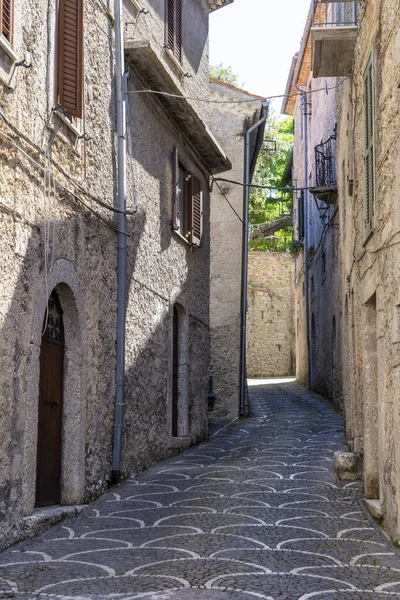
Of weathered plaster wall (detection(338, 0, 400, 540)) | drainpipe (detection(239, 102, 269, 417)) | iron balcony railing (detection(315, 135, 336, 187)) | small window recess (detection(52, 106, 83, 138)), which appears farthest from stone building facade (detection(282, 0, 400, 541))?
drainpipe (detection(239, 102, 269, 417))

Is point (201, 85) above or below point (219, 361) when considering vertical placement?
above

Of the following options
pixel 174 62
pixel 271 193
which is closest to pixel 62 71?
pixel 174 62

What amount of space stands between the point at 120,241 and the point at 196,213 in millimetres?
4229

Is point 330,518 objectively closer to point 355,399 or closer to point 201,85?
point 355,399

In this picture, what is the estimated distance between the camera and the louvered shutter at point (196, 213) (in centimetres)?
1294

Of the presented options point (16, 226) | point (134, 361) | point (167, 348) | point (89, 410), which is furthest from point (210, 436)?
point (16, 226)

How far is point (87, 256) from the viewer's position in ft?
26.6

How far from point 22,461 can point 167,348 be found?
5.14 m

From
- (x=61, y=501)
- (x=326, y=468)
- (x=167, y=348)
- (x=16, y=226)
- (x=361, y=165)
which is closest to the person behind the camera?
(x=16, y=226)

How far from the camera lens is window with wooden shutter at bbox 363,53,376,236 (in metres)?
7.45

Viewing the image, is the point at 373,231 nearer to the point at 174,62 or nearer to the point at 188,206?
the point at 188,206

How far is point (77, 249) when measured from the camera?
7.77 meters

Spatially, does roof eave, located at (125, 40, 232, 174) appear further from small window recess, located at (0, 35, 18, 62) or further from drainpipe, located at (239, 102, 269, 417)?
small window recess, located at (0, 35, 18, 62)

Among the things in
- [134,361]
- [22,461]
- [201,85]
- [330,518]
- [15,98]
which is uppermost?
[201,85]
